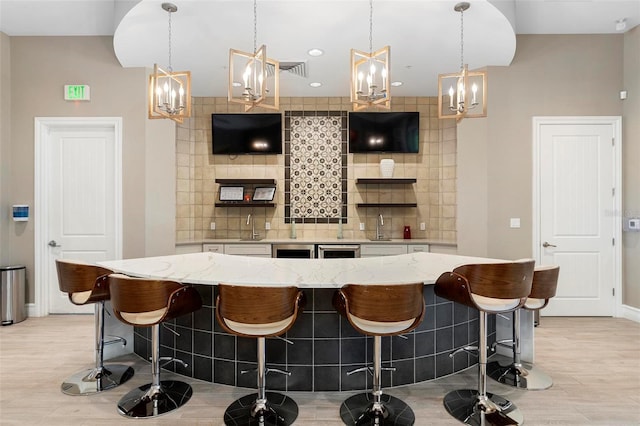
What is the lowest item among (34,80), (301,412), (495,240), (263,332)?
(301,412)

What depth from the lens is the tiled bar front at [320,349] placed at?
2629 millimetres

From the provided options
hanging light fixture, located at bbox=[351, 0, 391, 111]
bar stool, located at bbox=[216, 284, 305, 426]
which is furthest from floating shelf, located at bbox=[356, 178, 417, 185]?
bar stool, located at bbox=[216, 284, 305, 426]

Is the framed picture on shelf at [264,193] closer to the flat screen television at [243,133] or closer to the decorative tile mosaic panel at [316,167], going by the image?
the decorative tile mosaic panel at [316,167]

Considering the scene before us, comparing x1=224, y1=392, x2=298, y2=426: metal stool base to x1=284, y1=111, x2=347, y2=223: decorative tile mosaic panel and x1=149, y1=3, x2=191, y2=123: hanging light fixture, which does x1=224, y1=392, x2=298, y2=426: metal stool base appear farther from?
x1=284, y1=111, x2=347, y2=223: decorative tile mosaic panel

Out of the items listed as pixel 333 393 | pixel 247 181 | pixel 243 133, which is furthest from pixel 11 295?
pixel 333 393

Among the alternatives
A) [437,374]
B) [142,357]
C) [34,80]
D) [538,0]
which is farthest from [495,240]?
[34,80]

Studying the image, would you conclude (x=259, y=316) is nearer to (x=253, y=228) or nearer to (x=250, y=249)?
(x=250, y=249)

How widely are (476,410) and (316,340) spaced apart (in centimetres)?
113

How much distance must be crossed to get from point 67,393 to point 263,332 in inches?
66.8

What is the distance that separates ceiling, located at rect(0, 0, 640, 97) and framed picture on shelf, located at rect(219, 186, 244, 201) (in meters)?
1.67

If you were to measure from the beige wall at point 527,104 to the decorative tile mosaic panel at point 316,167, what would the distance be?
2.10m

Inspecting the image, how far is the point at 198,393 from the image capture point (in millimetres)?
2641

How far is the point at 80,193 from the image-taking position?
4613 mm

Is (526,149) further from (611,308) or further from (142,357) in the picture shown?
(142,357)
